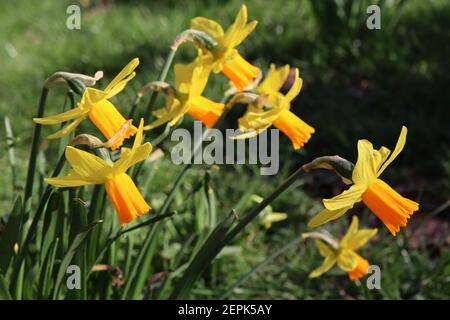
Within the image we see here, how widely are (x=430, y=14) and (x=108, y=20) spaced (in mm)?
1869

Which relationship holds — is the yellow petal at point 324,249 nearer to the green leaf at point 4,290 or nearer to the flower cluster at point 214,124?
the flower cluster at point 214,124

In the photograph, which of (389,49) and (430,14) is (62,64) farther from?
(430,14)

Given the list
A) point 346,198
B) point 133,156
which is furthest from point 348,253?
point 133,156

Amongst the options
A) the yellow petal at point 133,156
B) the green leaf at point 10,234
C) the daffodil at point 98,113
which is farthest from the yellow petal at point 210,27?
the green leaf at point 10,234

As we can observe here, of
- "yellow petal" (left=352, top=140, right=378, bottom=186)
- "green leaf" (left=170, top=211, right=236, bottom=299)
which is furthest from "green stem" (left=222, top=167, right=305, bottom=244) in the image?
"yellow petal" (left=352, top=140, right=378, bottom=186)

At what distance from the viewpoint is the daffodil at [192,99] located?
1.60 m

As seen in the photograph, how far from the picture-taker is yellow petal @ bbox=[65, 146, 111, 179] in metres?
1.33

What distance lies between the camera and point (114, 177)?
138cm

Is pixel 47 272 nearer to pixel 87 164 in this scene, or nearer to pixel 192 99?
pixel 87 164

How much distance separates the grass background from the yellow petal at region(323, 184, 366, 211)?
62cm

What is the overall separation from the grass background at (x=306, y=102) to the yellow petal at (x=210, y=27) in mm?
441

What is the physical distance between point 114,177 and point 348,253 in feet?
2.66
